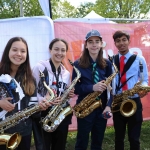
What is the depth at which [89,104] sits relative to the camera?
3719 millimetres

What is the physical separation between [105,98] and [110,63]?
559 millimetres

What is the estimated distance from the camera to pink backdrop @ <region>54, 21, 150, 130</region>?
5305mm

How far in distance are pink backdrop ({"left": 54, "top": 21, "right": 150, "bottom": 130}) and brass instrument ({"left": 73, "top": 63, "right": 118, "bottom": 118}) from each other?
158 cm

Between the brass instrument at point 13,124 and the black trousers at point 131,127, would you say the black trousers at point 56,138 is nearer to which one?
the brass instrument at point 13,124

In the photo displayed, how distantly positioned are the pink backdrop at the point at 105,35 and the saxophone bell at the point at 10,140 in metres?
2.63

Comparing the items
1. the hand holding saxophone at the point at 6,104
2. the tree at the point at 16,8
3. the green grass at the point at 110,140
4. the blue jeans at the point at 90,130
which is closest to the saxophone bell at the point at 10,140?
the hand holding saxophone at the point at 6,104

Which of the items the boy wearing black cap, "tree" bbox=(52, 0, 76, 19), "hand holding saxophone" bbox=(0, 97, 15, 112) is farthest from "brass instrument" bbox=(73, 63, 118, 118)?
"tree" bbox=(52, 0, 76, 19)

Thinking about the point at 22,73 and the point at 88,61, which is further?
the point at 88,61

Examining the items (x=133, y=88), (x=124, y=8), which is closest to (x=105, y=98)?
(x=133, y=88)

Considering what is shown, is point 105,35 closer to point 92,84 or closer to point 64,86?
point 92,84

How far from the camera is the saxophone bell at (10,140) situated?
2730 millimetres

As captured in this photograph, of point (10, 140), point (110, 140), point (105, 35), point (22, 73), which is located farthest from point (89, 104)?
point (105, 35)

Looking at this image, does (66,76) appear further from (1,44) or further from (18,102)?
(1,44)

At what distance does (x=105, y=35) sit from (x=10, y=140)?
3503 millimetres
